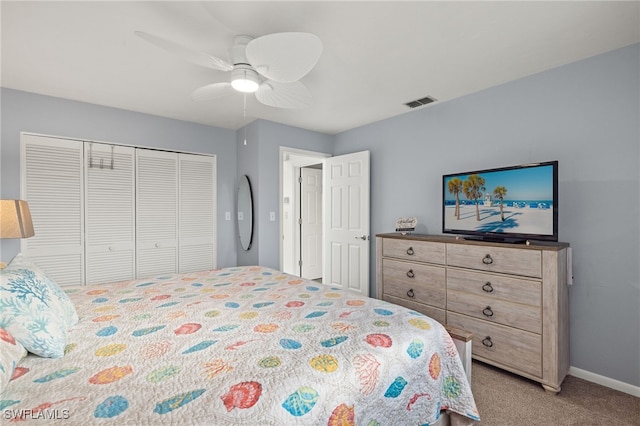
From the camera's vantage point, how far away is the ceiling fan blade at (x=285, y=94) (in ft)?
6.82

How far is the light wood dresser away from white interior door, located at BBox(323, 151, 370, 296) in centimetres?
104

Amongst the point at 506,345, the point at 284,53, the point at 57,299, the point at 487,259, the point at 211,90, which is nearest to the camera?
the point at 57,299

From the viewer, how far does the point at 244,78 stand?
193 cm

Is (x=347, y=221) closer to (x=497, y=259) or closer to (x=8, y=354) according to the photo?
(x=497, y=259)

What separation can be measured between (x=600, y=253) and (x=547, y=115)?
1156 mm

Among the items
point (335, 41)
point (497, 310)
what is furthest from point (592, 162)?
point (335, 41)

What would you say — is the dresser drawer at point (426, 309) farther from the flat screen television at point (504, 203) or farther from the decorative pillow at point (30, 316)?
the decorative pillow at point (30, 316)

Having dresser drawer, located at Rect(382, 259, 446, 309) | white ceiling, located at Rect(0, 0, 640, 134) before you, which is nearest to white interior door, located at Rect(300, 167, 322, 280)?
dresser drawer, located at Rect(382, 259, 446, 309)

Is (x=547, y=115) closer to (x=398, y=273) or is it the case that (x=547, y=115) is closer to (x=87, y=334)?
(x=398, y=273)

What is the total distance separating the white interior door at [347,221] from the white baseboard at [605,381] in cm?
208

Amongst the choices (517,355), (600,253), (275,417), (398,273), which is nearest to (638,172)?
(600,253)

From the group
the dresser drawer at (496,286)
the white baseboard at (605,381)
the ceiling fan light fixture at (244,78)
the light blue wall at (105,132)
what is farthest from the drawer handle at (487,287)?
the light blue wall at (105,132)

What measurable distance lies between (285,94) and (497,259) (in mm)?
2044

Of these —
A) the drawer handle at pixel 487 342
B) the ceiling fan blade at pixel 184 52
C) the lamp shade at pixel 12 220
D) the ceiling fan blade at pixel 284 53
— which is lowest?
the drawer handle at pixel 487 342
